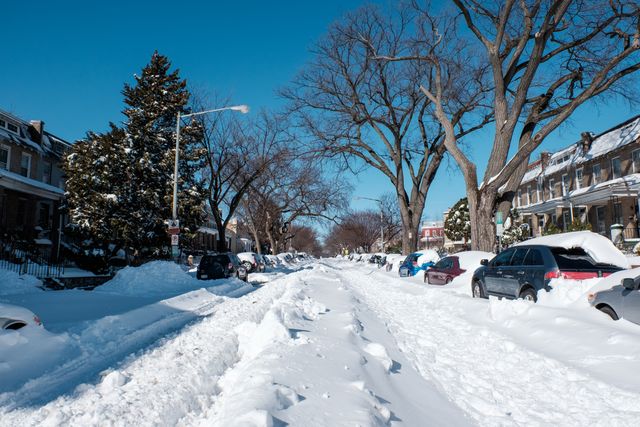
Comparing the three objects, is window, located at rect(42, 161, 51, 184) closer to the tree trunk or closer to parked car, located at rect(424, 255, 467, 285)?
parked car, located at rect(424, 255, 467, 285)

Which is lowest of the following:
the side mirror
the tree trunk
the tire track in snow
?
the tire track in snow

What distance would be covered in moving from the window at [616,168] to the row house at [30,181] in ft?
114

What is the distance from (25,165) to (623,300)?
31.2m

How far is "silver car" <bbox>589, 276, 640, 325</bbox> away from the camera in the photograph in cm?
674

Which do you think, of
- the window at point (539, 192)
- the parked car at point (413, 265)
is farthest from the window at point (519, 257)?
the window at point (539, 192)

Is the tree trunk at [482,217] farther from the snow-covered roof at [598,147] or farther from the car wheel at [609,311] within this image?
the snow-covered roof at [598,147]

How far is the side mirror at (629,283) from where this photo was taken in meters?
6.77

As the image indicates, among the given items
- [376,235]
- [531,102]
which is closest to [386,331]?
[531,102]

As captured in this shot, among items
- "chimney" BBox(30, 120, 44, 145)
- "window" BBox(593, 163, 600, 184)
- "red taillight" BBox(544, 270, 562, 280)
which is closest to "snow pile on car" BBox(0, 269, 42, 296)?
"red taillight" BBox(544, 270, 562, 280)

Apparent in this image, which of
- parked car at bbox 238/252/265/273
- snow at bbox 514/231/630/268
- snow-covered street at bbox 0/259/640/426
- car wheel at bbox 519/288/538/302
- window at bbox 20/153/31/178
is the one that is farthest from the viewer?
parked car at bbox 238/252/265/273

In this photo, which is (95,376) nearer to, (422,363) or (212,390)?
(212,390)

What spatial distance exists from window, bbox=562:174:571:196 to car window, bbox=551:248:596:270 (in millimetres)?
29624

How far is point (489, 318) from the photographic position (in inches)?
357

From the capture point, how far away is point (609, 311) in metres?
7.32
